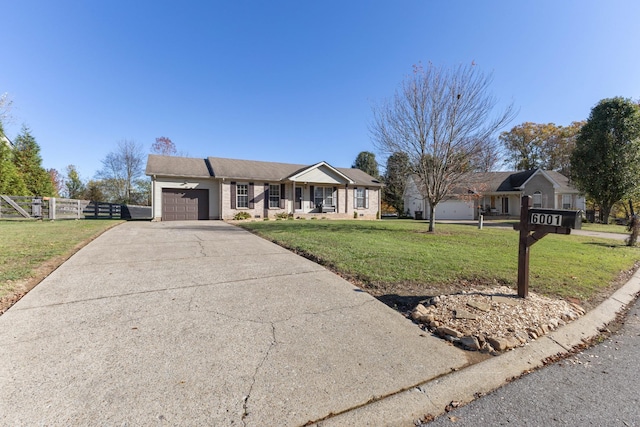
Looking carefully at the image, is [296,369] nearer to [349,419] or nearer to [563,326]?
[349,419]

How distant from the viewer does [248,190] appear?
64.4 ft

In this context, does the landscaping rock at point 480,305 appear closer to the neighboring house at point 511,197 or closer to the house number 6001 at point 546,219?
the house number 6001 at point 546,219

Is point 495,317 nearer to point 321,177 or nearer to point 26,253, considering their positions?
point 26,253

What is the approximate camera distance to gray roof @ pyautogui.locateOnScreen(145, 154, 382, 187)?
18266 millimetres

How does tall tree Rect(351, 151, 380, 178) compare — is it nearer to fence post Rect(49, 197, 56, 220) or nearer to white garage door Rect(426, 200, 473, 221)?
white garage door Rect(426, 200, 473, 221)

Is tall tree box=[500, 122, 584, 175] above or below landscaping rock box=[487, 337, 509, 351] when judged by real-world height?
above

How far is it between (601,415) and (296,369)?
2230mm

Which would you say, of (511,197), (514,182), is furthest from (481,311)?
(511,197)

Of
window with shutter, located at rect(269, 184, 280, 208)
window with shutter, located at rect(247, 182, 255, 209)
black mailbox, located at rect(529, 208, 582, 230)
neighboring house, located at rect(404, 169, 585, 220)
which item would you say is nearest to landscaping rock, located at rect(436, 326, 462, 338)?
black mailbox, located at rect(529, 208, 582, 230)

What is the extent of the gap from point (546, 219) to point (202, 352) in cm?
415

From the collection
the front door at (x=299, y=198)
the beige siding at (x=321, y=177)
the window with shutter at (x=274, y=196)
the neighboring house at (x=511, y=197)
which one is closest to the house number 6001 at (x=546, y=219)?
the beige siding at (x=321, y=177)

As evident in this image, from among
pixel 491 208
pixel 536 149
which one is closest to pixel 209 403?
pixel 491 208

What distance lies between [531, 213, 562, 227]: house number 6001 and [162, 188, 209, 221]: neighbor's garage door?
18.4m

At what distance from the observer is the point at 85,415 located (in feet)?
6.07
